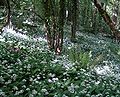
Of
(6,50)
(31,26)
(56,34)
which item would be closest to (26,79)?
(6,50)

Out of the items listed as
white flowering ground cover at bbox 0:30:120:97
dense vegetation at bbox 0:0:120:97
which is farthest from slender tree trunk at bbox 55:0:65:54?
white flowering ground cover at bbox 0:30:120:97

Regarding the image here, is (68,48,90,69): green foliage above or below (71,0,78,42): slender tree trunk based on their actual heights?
below

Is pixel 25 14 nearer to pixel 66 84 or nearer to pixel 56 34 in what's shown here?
pixel 56 34

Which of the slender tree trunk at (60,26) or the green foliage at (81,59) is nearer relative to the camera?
the green foliage at (81,59)

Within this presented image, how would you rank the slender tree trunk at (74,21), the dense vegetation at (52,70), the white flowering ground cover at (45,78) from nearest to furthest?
1. the white flowering ground cover at (45,78)
2. the dense vegetation at (52,70)
3. the slender tree trunk at (74,21)

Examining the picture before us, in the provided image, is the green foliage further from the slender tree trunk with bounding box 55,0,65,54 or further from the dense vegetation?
the slender tree trunk with bounding box 55,0,65,54

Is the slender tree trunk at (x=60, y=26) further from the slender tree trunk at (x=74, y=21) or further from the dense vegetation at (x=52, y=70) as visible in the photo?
the slender tree trunk at (x=74, y=21)

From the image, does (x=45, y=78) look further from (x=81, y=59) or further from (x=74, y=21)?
(x=74, y=21)

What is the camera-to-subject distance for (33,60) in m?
8.53

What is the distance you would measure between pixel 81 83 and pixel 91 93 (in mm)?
430

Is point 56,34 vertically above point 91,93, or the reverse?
point 56,34

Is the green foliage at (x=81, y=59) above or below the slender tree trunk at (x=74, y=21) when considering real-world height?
below

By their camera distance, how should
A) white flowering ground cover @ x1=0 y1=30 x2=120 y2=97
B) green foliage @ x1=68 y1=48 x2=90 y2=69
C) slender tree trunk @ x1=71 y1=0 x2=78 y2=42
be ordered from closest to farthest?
1. white flowering ground cover @ x1=0 y1=30 x2=120 y2=97
2. green foliage @ x1=68 y1=48 x2=90 y2=69
3. slender tree trunk @ x1=71 y1=0 x2=78 y2=42

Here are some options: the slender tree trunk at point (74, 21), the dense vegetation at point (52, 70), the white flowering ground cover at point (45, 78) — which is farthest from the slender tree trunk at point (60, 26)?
the slender tree trunk at point (74, 21)
